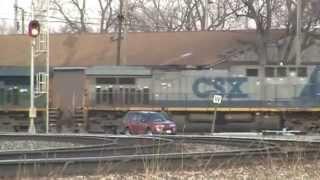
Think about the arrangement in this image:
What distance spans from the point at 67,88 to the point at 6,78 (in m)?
3.40

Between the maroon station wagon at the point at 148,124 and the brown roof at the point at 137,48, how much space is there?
16.3 metres

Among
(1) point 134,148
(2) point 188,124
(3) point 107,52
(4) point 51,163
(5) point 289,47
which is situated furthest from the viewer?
(3) point 107,52

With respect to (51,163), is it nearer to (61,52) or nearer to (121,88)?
(121,88)

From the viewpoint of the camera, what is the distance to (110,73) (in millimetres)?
36250

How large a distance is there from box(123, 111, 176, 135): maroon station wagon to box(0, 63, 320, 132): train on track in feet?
13.3

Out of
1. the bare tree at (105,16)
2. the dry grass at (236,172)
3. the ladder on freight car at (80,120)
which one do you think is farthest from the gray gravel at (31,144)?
the bare tree at (105,16)

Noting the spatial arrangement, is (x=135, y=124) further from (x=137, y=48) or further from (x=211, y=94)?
(x=137, y=48)

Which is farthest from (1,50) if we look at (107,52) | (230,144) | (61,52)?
(230,144)

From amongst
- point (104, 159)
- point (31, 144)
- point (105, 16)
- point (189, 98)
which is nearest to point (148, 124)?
point (189, 98)

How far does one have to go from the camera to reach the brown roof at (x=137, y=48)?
49.3m

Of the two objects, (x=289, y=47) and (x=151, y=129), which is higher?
(x=289, y=47)

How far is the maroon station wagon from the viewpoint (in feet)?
98.7

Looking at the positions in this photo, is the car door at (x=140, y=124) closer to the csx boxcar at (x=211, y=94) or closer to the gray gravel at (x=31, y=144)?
the csx boxcar at (x=211, y=94)

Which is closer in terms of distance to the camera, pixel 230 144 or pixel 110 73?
pixel 230 144
